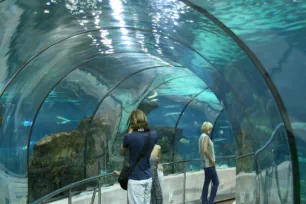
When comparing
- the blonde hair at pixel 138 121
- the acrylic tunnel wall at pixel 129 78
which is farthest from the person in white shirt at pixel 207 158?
the blonde hair at pixel 138 121

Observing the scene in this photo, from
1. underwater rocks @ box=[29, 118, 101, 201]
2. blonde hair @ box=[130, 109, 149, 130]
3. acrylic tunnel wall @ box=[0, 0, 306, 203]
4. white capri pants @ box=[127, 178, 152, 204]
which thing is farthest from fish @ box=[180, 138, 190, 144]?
blonde hair @ box=[130, 109, 149, 130]

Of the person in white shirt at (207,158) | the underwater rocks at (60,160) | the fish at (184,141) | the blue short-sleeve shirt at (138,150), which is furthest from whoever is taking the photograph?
the fish at (184,141)

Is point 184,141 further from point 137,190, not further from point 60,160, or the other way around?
point 137,190

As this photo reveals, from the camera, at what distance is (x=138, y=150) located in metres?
6.21

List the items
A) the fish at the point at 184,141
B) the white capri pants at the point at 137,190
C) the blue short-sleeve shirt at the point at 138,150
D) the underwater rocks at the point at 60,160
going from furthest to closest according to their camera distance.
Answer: the fish at the point at 184,141, the underwater rocks at the point at 60,160, the white capri pants at the point at 137,190, the blue short-sleeve shirt at the point at 138,150

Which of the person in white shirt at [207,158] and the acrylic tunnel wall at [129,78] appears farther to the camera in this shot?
the person in white shirt at [207,158]

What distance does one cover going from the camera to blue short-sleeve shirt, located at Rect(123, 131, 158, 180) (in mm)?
6203

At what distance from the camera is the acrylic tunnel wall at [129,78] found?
19.0ft

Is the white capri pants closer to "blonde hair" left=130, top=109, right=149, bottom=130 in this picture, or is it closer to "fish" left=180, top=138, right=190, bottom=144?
"blonde hair" left=130, top=109, right=149, bottom=130

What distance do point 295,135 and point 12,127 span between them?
662 cm

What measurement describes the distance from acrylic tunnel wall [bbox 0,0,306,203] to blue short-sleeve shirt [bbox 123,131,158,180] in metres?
1.68

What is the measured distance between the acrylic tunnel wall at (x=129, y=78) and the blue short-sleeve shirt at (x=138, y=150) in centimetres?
168

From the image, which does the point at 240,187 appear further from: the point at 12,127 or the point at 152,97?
the point at 152,97

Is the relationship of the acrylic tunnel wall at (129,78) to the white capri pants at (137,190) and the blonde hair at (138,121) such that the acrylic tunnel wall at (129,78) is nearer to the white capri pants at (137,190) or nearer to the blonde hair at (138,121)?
the blonde hair at (138,121)
